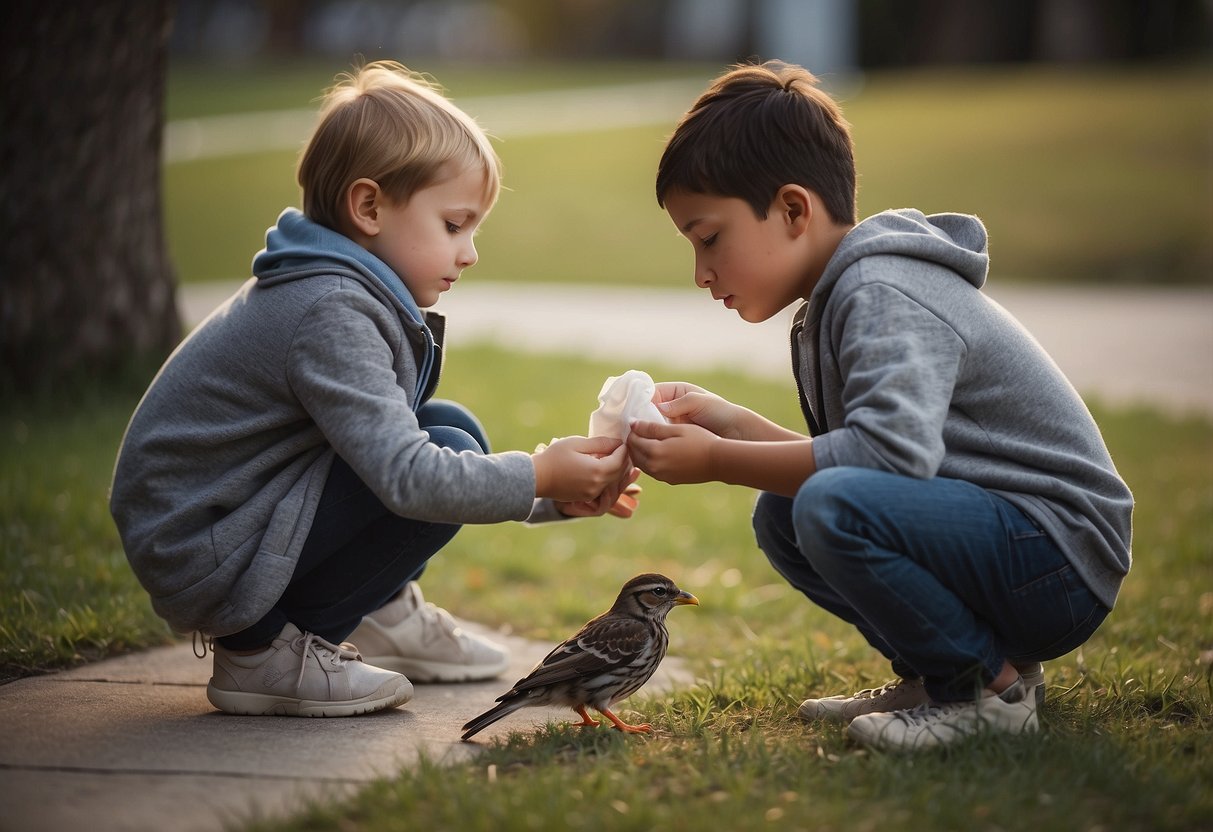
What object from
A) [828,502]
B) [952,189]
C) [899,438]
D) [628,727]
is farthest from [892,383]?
[952,189]

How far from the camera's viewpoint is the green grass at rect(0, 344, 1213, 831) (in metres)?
2.50

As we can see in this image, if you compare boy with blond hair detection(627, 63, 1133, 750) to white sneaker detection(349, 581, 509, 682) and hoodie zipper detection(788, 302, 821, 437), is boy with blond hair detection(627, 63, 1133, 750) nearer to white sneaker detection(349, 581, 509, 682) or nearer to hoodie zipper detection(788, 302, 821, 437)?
hoodie zipper detection(788, 302, 821, 437)

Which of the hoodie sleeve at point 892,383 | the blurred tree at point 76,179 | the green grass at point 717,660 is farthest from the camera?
the blurred tree at point 76,179

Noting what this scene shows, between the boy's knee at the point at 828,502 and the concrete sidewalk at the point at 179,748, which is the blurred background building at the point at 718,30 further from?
the boy's knee at the point at 828,502

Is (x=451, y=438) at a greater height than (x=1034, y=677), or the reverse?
(x=451, y=438)

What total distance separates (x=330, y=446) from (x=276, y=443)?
14cm

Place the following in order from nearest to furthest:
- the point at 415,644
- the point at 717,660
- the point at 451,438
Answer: the point at 451,438 → the point at 415,644 → the point at 717,660

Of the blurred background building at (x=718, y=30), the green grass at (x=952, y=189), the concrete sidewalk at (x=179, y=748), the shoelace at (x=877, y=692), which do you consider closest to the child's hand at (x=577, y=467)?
the concrete sidewalk at (x=179, y=748)

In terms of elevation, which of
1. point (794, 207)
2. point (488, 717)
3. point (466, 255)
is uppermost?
point (794, 207)

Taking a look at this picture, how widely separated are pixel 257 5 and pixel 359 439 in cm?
6229

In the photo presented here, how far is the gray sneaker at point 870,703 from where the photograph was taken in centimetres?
323

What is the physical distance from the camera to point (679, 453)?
3.01 m

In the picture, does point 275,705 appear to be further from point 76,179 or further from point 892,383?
point 76,179

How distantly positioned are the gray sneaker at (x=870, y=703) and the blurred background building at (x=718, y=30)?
47.9 ft
